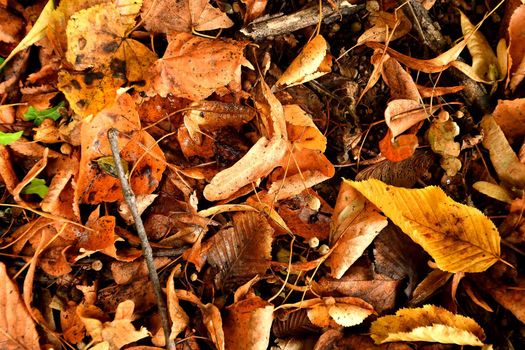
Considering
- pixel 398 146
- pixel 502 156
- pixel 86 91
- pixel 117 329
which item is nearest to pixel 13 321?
pixel 117 329

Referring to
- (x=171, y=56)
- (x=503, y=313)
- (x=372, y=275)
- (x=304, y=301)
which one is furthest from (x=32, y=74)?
(x=503, y=313)

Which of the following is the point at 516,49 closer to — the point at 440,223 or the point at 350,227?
the point at 440,223

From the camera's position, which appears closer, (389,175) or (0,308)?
(0,308)

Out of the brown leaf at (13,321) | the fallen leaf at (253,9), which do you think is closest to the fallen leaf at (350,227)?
the fallen leaf at (253,9)

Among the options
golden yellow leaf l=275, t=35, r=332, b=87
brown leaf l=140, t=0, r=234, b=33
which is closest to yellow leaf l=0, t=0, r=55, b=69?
brown leaf l=140, t=0, r=234, b=33

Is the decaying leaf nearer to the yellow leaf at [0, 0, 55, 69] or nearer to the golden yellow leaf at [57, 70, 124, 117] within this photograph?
the golden yellow leaf at [57, 70, 124, 117]

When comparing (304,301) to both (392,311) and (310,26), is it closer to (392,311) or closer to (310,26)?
(392,311)

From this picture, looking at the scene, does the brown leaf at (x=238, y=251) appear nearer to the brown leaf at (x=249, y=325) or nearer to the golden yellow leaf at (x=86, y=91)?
the brown leaf at (x=249, y=325)
